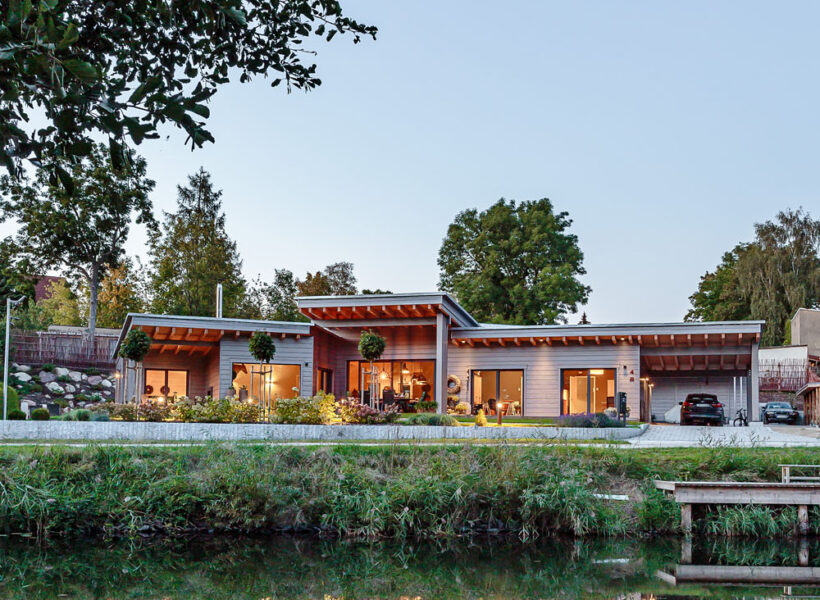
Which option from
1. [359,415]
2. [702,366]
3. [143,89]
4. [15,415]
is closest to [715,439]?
[359,415]

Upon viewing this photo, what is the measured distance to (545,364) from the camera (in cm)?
2456

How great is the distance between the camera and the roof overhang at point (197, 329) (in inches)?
878

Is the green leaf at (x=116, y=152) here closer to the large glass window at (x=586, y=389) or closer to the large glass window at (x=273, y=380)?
the large glass window at (x=273, y=380)

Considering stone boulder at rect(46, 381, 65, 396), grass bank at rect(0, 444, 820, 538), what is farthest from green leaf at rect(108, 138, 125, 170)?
stone boulder at rect(46, 381, 65, 396)

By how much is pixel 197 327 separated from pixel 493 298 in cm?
→ 2016

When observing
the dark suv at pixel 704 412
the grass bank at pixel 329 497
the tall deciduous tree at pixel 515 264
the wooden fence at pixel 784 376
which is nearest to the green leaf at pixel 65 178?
the grass bank at pixel 329 497

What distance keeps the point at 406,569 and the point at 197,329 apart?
1556 cm

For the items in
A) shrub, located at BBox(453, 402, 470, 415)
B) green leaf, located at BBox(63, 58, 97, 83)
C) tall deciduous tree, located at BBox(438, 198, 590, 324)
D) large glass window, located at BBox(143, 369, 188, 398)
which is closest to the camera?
green leaf, located at BBox(63, 58, 97, 83)

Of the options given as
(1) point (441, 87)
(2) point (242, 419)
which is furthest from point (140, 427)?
(1) point (441, 87)

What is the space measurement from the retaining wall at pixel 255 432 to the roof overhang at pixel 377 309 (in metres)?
6.00

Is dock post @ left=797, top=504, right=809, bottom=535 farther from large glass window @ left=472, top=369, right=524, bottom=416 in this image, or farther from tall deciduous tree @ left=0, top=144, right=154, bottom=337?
tall deciduous tree @ left=0, top=144, right=154, bottom=337

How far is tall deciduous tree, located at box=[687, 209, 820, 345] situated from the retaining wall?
2916cm

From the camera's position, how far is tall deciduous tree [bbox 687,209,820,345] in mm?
42188

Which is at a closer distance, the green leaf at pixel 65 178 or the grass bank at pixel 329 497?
the green leaf at pixel 65 178
